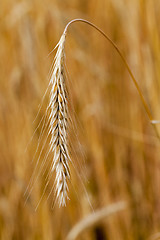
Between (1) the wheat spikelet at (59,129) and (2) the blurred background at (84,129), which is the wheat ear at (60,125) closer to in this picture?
(1) the wheat spikelet at (59,129)

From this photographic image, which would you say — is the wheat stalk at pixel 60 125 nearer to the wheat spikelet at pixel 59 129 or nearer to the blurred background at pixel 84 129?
the wheat spikelet at pixel 59 129

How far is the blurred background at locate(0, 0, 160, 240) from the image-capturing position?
1188 millimetres

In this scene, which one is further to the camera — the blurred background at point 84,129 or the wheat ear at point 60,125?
the blurred background at point 84,129

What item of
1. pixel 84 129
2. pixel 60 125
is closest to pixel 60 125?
pixel 60 125

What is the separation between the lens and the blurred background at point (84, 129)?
119 cm

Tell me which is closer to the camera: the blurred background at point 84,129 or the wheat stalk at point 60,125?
the wheat stalk at point 60,125

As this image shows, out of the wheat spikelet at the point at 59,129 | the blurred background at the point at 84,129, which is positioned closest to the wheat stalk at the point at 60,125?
the wheat spikelet at the point at 59,129

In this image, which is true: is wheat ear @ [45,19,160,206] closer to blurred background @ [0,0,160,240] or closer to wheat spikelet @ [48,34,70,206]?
wheat spikelet @ [48,34,70,206]

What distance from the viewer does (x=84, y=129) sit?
1.33 meters

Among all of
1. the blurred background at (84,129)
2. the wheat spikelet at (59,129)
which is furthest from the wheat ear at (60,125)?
the blurred background at (84,129)

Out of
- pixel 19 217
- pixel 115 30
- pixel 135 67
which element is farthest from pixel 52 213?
pixel 115 30

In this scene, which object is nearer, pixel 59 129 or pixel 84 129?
pixel 59 129

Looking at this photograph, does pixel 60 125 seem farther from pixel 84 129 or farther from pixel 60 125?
pixel 84 129

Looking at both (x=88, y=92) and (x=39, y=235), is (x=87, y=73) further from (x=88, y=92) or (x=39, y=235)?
(x=39, y=235)
